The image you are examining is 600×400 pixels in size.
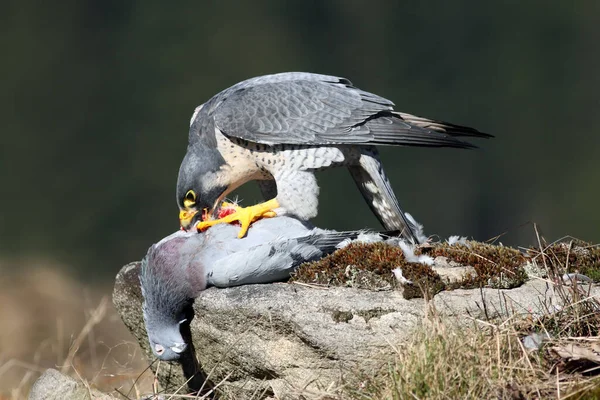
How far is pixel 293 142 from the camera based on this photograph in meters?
3.71

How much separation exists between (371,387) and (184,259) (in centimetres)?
96

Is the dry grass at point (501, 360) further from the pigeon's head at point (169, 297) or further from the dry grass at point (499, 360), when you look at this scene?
the pigeon's head at point (169, 297)

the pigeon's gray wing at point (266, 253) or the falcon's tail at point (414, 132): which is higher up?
the falcon's tail at point (414, 132)

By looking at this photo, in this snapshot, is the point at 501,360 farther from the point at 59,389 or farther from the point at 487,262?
the point at 59,389

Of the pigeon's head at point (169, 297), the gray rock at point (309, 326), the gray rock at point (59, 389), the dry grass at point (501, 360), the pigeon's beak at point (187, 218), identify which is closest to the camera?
the dry grass at point (501, 360)

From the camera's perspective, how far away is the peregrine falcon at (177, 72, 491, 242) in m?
3.71

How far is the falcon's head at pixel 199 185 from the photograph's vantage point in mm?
3717

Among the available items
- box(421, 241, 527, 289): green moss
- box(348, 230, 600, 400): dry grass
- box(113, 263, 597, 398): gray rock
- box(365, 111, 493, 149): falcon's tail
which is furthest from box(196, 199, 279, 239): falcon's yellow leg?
box(348, 230, 600, 400): dry grass

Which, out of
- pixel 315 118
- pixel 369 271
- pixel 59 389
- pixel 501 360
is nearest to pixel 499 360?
pixel 501 360

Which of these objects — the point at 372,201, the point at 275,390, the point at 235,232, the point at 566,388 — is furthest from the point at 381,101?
the point at 566,388

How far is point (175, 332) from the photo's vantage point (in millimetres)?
3152

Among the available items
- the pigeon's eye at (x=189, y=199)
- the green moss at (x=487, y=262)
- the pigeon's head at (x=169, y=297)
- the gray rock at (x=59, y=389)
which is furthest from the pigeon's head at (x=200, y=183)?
the green moss at (x=487, y=262)

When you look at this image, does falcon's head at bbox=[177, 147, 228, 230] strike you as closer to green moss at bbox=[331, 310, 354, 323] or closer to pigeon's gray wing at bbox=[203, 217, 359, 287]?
pigeon's gray wing at bbox=[203, 217, 359, 287]

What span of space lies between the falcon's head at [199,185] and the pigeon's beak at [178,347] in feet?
2.27
